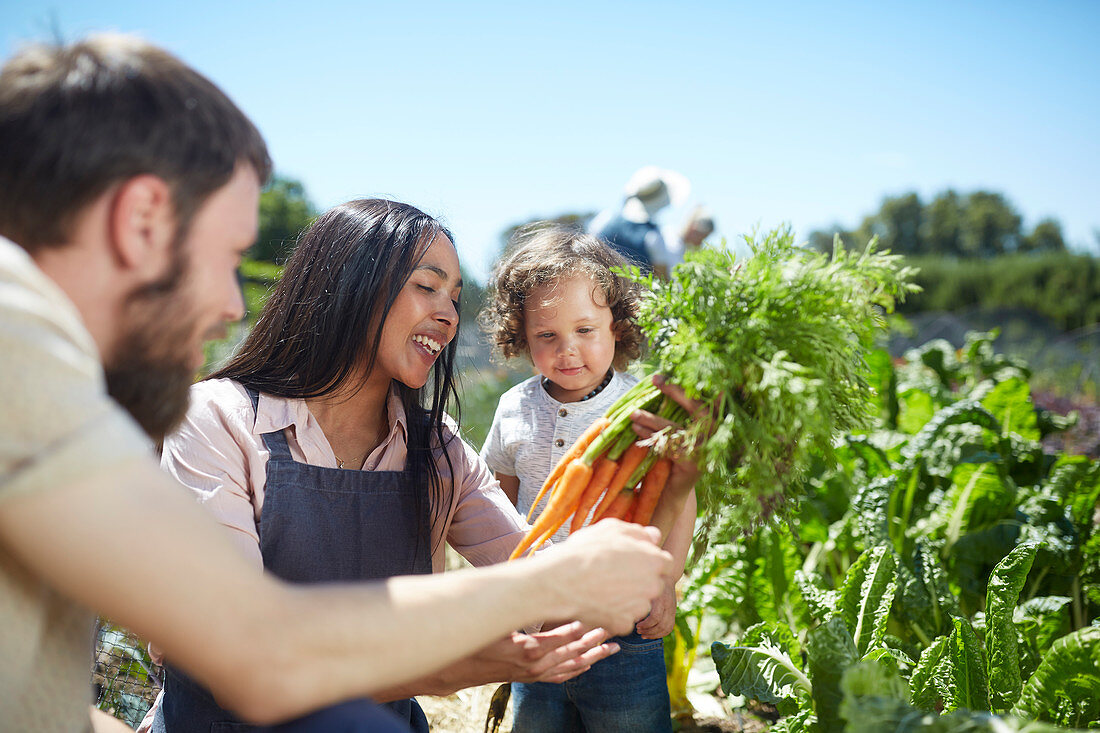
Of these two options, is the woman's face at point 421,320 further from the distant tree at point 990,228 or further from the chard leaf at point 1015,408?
the distant tree at point 990,228

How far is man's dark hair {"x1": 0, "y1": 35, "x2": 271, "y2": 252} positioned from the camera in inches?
42.0

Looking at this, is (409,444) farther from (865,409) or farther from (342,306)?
(865,409)

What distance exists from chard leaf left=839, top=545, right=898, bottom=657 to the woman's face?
154cm

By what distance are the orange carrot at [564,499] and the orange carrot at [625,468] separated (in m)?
0.07

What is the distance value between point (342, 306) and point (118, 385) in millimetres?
965

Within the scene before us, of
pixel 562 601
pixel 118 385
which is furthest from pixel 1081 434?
pixel 118 385

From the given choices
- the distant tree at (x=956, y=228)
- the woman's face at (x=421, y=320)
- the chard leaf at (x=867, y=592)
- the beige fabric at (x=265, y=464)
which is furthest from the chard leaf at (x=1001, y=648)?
the distant tree at (x=956, y=228)

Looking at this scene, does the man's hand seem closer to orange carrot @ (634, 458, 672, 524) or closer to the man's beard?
orange carrot @ (634, 458, 672, 524)

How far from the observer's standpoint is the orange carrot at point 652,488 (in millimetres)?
1832

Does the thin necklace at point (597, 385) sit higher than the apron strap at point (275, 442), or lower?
higher

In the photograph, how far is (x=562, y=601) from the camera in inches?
51.4

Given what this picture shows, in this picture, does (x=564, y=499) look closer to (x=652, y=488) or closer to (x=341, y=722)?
(x=652, y=488)

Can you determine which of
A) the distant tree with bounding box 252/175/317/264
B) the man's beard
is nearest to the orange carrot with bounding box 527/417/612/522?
the man's beard

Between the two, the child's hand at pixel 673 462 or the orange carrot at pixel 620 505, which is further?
the orange carrot at pixel 620 505
